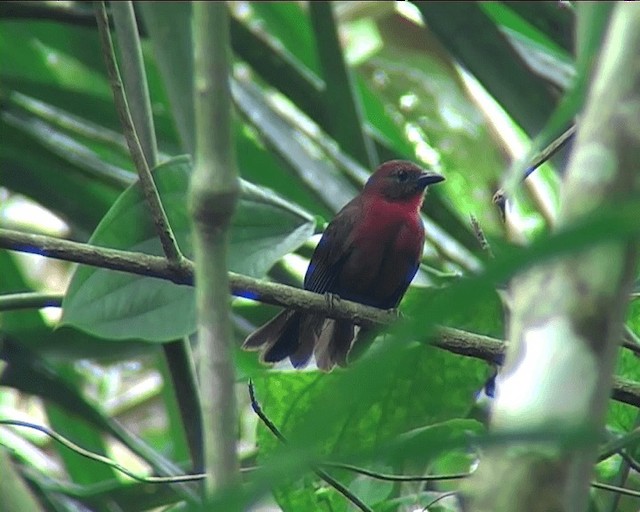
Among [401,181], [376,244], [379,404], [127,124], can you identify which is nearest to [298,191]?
[376,244]

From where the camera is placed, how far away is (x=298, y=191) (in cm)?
295

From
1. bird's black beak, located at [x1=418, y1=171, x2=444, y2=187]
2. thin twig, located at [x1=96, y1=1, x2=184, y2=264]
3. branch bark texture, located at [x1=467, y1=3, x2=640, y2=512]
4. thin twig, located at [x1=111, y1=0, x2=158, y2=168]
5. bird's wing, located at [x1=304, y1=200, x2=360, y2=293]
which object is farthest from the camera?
bird's black beak, located at [x1=418, y1=171, x2=444, y2=187]

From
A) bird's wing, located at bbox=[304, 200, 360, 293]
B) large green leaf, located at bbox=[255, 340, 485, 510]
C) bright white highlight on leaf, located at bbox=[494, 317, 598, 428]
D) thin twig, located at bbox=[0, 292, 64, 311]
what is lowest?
bright white highlight on leaf, located at bbox=[494, 317, 598, 428]

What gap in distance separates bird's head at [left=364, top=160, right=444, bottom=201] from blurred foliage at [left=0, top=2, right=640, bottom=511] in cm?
4

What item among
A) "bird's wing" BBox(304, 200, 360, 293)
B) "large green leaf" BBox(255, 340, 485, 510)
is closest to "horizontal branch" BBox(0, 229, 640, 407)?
"large green leaf" BBox(255, 340, 485, 510)

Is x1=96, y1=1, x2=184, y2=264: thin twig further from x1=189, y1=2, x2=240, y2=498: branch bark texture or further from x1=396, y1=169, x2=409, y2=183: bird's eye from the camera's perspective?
x1=396, y1=169, x2=409, y2=183: bird's eye

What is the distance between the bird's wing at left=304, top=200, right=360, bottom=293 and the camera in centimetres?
296

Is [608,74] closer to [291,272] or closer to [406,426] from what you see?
[406,426]

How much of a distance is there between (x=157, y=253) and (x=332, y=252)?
46.7 inches

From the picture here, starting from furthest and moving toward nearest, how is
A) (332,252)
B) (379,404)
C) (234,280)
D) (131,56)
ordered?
(332,252), (379,404), (131,56), (234,280)

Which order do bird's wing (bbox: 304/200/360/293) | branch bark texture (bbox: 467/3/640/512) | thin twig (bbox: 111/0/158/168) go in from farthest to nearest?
bird's wing (bbox: 304/200/360/293) → thin twig (bbox: 111/0/158/168) → branch bark texture (bbox: 467/3/640/512)

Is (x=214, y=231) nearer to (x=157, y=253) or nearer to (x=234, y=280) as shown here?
(x=234, y=280)

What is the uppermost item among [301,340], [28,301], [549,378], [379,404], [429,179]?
[429,179]

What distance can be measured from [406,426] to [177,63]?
0.88 metres
